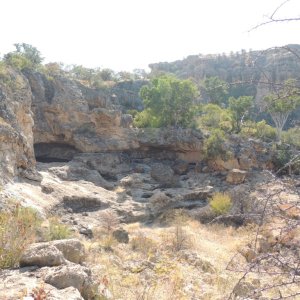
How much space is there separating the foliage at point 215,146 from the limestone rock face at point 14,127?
1010cm

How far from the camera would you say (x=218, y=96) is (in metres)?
34.9

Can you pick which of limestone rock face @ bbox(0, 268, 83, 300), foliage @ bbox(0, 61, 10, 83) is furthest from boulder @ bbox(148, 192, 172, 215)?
limestone rock face @ bbox(0, 268, 83, 300)

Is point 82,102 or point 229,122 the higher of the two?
point 82,102

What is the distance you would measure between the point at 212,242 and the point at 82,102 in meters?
13.2

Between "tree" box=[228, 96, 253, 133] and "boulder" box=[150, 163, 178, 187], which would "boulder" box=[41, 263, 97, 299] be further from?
"tree" box=[228, 96, 253, 133]

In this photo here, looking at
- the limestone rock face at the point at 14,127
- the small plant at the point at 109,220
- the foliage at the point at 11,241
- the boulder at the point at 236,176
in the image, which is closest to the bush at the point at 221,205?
the small plant at the point at 109,220

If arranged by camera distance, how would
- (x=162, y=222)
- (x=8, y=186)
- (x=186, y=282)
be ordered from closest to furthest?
(x=186, y=282), (x=8, y=186), (x=162, y=222)

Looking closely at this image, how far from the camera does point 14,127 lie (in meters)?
13.6

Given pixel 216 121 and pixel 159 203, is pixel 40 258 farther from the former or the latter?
pixel 216 121

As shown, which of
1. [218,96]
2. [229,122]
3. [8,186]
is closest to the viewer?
[8,186]

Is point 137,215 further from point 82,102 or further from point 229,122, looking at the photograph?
point 229,122

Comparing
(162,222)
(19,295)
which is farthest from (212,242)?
(19,295)

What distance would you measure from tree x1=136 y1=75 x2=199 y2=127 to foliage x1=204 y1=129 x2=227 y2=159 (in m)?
2.59

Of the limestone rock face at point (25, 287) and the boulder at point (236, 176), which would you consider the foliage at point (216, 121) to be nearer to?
the boulder at point (236, 176)
